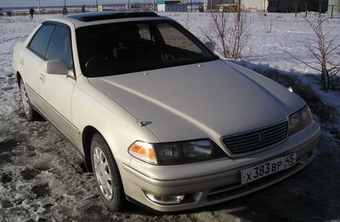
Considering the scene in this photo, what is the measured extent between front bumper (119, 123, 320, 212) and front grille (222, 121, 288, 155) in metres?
0.06

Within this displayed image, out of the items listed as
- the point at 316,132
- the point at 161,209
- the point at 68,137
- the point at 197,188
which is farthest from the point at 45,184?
the point at 316,132

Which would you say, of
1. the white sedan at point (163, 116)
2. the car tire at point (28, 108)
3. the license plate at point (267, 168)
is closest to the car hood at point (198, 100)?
the white sedan at point (163, 116)

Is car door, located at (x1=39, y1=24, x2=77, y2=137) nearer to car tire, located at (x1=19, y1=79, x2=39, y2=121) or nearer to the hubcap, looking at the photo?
the hubcap

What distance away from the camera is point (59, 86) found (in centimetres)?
356

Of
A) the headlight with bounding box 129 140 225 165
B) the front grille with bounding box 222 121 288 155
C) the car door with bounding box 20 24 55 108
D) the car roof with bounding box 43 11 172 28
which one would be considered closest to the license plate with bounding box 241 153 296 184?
the front grille with bounding box 222 121 288 155

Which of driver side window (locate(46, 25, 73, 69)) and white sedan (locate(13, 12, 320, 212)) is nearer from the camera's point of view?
white sedan (locate(13, 12, 320, 212))

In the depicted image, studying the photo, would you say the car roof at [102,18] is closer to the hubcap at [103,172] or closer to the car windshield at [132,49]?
the car windshield at [132,49]

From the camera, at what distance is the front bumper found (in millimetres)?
2348

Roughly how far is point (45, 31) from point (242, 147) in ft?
10.3

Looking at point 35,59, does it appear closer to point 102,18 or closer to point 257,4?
point 102,18

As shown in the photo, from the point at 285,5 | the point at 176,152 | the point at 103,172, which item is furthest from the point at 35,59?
the point at 285,5

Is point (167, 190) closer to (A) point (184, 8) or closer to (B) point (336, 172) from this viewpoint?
(B) point (336, 172)

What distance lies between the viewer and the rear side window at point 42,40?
4.32m

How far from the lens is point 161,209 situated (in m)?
2.44
